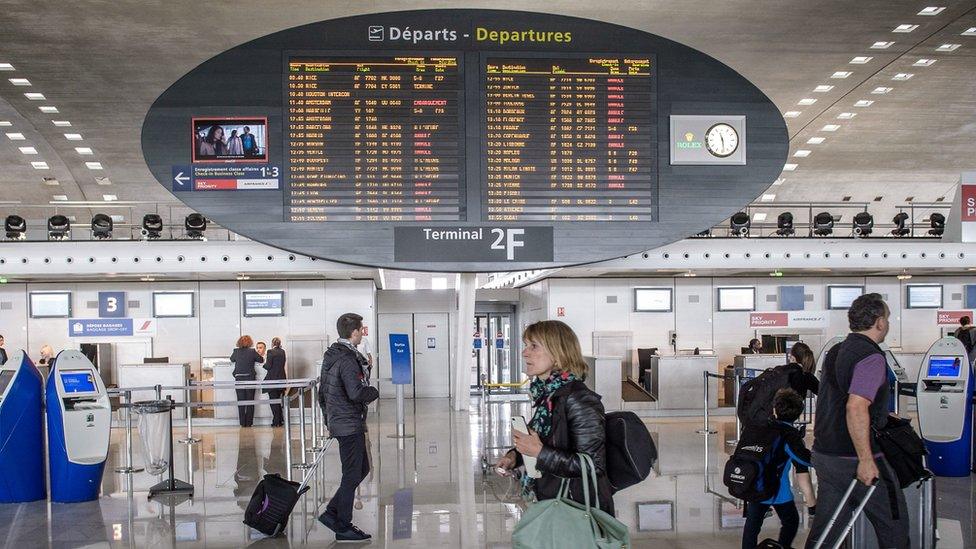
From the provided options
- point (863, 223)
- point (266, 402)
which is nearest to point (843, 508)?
point (266, 402)

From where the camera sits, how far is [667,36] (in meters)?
17.5

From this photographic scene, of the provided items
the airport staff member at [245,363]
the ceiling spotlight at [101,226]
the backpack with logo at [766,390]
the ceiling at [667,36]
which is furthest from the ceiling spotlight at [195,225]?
the backpack with logo at [766,390]

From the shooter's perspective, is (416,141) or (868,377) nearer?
(868,377)

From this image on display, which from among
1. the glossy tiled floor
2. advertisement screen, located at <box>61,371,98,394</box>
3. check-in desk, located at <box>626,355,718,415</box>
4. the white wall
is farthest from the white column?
advertisement screen, located at <box>61,371,98,394</box>

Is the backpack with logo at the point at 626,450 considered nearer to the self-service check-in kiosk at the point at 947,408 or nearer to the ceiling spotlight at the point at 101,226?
the self-service check-in kiosk at the point at 947,408

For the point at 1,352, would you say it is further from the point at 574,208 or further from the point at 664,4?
the point at 664,4

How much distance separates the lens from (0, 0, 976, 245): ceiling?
15734 millimetres

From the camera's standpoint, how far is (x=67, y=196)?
3102cm

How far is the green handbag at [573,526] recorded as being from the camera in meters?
3.33

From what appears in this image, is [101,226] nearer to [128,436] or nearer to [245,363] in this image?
[245,363]

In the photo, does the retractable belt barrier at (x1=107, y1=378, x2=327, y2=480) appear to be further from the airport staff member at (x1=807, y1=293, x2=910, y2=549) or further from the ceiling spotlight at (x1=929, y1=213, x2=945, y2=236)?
the ceiling spotlight at (x1=929, y1=213, x2=945, y2=236)

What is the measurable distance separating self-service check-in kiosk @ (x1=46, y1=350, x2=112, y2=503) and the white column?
12.8 feet

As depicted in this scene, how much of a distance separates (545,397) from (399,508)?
412cm

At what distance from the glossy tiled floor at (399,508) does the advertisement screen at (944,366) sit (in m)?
1.09
